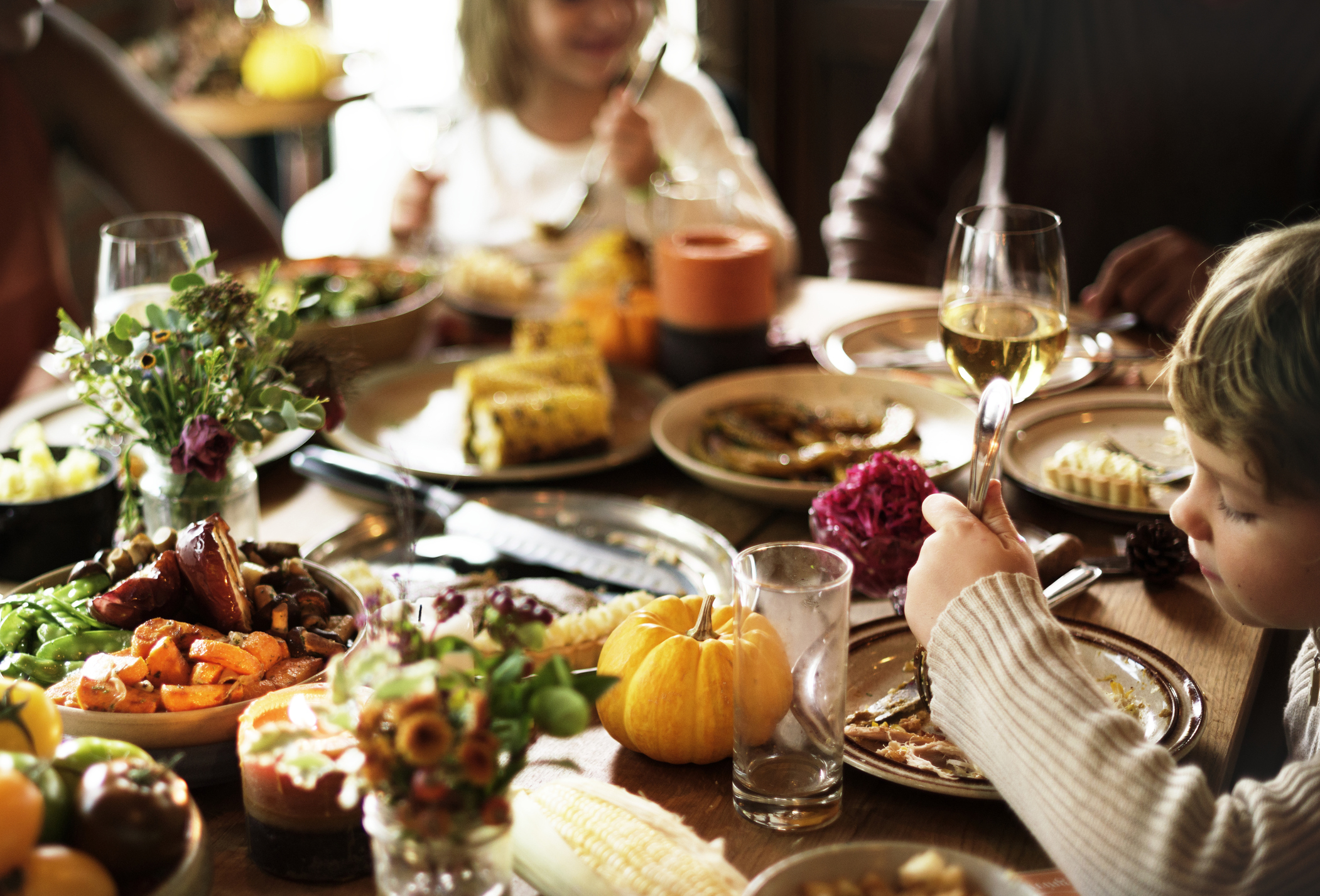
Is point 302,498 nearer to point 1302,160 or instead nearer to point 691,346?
→ point 691,346

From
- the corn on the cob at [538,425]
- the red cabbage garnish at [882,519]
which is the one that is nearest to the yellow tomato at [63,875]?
the red cabbage garnish at [882,519]

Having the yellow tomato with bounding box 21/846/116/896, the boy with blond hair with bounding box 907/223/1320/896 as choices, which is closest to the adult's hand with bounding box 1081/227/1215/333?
the boy with blond hair with bounding box 907/223/1320/896

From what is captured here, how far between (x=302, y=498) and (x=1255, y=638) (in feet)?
3.62

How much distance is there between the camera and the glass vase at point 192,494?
3.93 feet

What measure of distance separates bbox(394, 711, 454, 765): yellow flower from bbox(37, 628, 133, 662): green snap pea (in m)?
0.43

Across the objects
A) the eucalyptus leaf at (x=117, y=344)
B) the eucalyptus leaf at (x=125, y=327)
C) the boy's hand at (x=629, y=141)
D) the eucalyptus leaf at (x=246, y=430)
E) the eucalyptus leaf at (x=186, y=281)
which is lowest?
the eucalyptus leaf at (x=246, y=430)

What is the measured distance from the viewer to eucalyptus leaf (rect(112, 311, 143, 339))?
1.11 m

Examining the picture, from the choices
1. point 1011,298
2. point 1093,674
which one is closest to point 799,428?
point 1011,298

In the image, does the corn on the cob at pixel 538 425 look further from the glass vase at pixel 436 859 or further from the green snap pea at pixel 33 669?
the glass vase at pixel 436 859

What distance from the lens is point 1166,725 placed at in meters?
0.95

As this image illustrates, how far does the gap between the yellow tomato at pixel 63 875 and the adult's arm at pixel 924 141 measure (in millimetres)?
2209

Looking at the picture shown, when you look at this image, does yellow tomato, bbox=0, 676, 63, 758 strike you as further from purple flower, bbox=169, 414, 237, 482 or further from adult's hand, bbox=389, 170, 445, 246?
adult's hand, bbox=389, 170, 445, 246

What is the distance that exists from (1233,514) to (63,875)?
33.1 inches

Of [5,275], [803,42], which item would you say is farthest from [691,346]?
[803,42]
